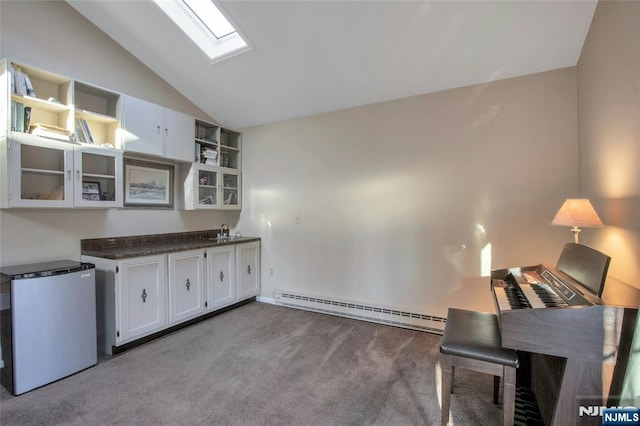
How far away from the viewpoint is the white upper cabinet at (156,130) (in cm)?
286

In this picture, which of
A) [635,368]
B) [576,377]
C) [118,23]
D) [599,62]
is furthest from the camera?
[118,23]

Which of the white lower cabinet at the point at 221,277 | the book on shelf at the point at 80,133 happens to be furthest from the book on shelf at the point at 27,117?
the white lower cabinet at the point at 221,277

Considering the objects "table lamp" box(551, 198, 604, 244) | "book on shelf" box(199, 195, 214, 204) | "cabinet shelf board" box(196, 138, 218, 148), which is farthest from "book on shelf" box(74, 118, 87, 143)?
"table lamp" box(551, 198, 604, 244)

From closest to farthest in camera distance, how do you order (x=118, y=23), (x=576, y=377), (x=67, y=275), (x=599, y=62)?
1. (x=576, y=377)
2. (x=599, y=62)
3. (x=67, y=275)
4. (x=118, y=23)

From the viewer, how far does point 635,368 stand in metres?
1.14

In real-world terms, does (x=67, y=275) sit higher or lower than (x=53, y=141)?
lower

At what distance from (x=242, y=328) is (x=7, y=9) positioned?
133 inches

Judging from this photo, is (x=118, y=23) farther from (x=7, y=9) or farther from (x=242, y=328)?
(x=242, y=328)

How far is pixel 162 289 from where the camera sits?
288 centimetres

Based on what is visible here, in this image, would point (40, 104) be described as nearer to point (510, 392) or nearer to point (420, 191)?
point (420, 191)

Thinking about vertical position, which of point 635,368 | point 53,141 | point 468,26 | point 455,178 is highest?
point 468,26

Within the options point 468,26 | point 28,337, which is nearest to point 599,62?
point 468,26

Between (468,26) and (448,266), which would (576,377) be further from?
(468,26)

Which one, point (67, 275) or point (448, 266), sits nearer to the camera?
point (67, 275)
